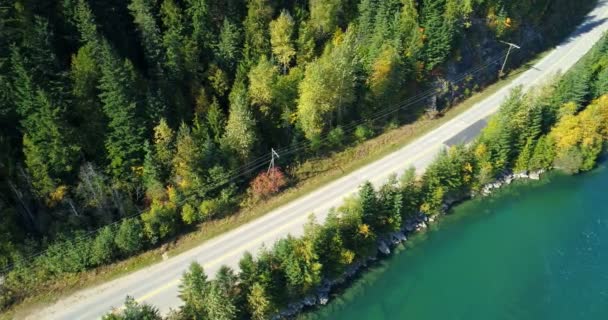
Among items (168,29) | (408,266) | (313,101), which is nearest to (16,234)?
(168,29)

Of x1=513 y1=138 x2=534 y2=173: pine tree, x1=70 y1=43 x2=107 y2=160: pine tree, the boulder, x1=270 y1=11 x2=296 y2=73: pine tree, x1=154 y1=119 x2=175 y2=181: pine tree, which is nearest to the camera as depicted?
x1=70 y1=43 x2=107 y2=160: pine tree

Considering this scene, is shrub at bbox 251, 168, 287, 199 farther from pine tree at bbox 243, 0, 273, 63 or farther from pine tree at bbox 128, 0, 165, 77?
pine tree at bbox 128, 0, 165, 77

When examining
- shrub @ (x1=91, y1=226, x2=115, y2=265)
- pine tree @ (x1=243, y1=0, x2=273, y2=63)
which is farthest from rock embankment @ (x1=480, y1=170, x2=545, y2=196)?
shrub @ (x1=91, y1=226, x2=115, y2=265)

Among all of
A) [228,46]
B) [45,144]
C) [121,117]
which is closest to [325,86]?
[228,46]

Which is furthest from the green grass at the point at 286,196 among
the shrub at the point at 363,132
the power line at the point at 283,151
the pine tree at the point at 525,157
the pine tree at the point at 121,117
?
the pine tree at the point at 525,157

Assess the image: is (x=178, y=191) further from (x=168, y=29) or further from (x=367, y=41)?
(x=367, y=41)

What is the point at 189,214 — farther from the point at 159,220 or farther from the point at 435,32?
the point at 435,32
